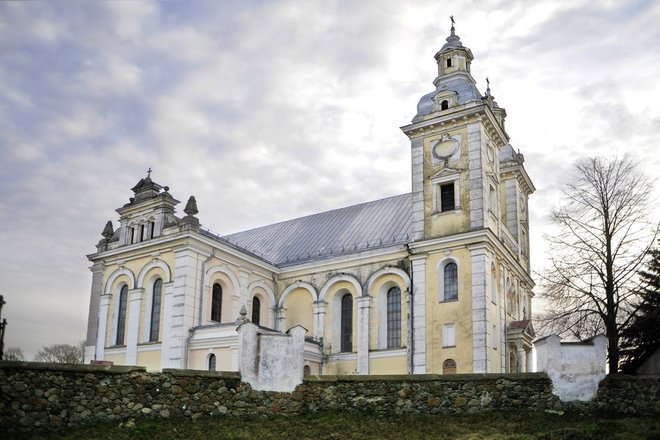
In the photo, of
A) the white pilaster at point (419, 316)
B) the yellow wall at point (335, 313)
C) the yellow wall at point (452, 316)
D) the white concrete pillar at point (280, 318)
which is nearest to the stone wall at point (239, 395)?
the yellow wall at point (452, 316)

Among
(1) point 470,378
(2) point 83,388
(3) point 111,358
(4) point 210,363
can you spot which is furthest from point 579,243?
(3) point 111,358

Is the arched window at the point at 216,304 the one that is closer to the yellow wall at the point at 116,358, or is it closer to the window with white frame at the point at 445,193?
the yellow wall at the point at 116,358

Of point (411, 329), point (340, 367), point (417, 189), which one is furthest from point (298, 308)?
point (417, 189)

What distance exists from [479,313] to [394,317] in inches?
183

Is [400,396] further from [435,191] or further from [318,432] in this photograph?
[435,191]

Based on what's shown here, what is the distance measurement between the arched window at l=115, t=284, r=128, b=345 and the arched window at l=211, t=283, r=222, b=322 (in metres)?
4.61

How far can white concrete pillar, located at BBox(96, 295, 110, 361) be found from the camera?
33.8 m

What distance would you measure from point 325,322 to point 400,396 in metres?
16.5

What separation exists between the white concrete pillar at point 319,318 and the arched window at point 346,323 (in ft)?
3.09

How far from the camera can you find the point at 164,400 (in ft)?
52.5

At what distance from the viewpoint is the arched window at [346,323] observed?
3303cm

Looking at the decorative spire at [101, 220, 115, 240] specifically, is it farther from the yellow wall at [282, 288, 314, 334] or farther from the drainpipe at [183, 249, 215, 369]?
the yellow wall at [282, 288, 314, 334]

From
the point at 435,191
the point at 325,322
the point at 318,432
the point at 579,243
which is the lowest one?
the point at 318,432

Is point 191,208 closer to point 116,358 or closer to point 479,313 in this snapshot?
point 116,358
